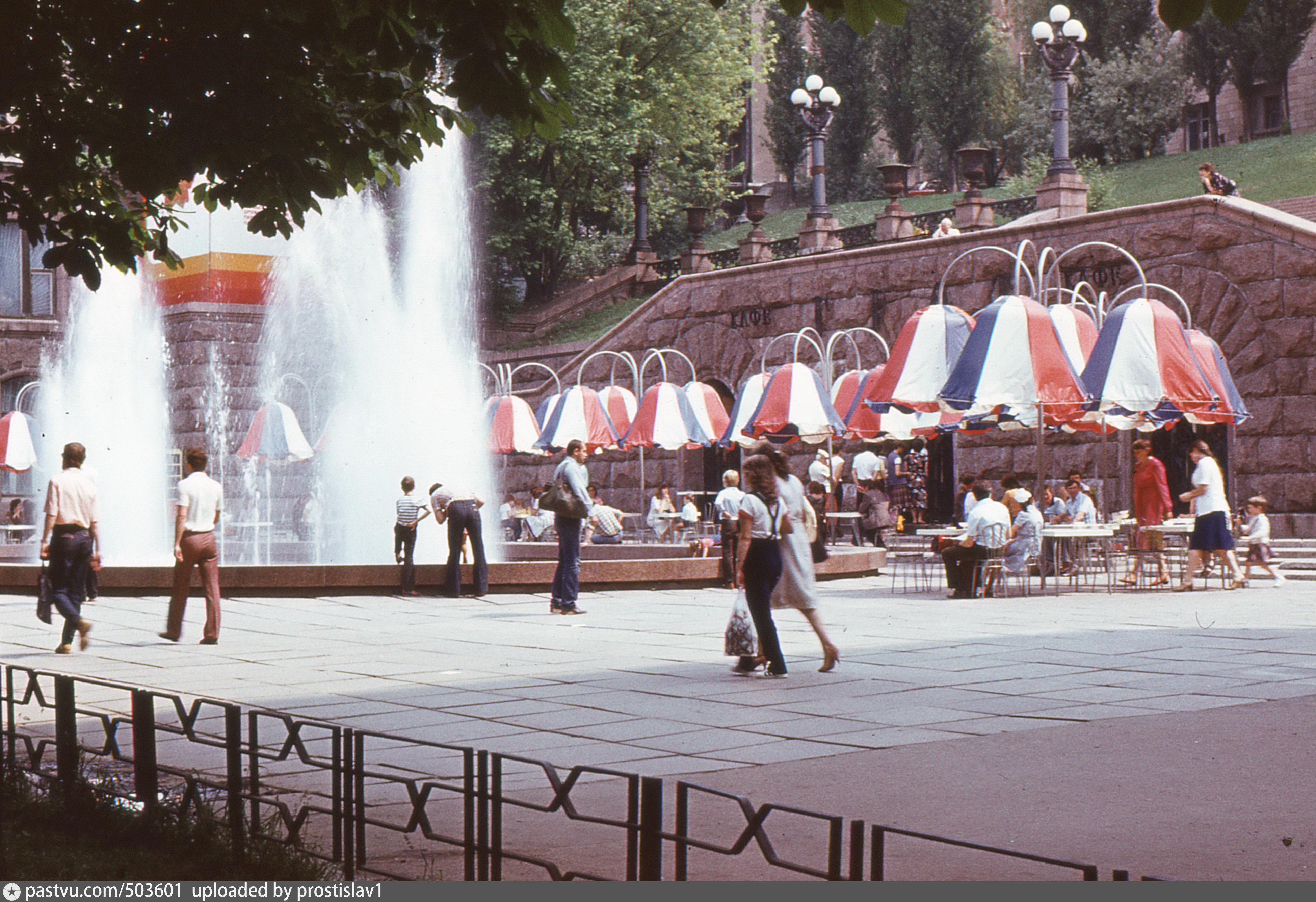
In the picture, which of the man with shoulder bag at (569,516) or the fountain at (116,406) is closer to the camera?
the man with shoulder bag at (569,516)

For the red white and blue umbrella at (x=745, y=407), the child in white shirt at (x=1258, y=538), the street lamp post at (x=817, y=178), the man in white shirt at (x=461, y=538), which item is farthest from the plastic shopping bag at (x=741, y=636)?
the street lamp post at (x=817, y=178)

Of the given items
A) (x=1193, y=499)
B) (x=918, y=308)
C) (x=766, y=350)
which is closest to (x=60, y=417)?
(x=766, y=350)

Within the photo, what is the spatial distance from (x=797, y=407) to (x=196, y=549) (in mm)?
12764

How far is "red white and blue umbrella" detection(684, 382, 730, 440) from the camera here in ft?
92.3

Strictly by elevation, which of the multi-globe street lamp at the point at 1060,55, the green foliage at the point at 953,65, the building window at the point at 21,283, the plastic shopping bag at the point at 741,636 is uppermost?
the green foliage at the point at 953,65

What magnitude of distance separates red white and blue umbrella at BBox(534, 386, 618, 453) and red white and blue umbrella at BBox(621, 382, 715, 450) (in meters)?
0.72

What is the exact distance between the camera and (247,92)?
20.9 feet

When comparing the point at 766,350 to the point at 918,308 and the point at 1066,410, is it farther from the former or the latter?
the point at 1066,410

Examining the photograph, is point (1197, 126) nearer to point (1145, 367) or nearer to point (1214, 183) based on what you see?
point (1214, 183)

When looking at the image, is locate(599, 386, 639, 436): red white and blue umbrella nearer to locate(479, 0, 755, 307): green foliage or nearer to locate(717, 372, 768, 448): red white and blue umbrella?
locate(717, 372, 768, 448): red white and blue umbrella

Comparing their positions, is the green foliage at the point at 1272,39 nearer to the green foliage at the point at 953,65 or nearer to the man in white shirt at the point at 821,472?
the green foliage at the point at 953,65

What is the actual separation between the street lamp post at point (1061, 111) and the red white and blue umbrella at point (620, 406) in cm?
878

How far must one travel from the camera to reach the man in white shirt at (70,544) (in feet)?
38.7

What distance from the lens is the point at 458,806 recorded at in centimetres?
623
